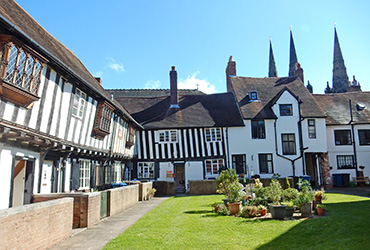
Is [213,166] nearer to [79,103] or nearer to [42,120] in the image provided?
[79,103]

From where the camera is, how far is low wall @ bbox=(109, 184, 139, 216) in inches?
462

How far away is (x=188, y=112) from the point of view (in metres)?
26.9

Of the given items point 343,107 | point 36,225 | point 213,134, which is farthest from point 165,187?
point 343,107

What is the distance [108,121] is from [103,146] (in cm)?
136

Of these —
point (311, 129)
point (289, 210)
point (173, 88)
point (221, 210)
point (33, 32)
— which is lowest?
point (221, 210)

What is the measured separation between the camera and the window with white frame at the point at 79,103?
12.5 m

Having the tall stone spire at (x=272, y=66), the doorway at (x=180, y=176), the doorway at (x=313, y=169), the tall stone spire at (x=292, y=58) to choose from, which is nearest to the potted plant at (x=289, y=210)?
the doorway at (x=180, y=176)

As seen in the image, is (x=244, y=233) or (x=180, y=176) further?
(x=180, y=176)

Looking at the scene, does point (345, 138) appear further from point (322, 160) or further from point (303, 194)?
point (303, 194)

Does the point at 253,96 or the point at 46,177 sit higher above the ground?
the point at 253,96

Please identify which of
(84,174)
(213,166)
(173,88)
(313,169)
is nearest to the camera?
(84,174)

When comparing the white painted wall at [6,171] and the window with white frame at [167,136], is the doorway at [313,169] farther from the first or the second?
the white painted wall at [6,171]

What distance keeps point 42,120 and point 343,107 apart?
27645mm

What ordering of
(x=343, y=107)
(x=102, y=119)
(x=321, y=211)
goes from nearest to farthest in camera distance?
(x=321, y=211) → (x=102, y=119) → (x=343, y=107)
